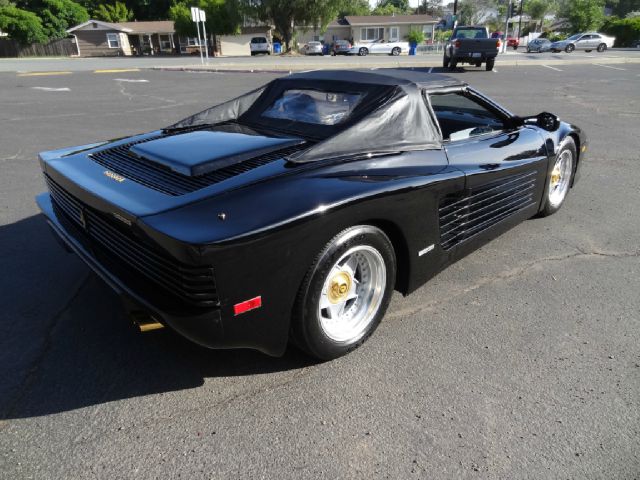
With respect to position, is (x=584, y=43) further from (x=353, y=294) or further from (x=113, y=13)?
(x=113, y=13)

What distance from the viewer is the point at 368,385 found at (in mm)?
2266

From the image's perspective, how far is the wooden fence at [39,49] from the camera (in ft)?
148

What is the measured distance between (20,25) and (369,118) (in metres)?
54.0

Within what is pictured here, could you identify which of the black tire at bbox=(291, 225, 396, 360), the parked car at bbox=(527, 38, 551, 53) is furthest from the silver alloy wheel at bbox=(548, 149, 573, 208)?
the parked car at bbox=(527, 38, 551, 53)

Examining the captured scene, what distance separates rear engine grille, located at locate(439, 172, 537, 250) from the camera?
276 cm

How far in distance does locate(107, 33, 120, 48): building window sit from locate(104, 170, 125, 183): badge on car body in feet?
188

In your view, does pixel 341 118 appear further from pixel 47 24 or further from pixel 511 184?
pixel 47 24

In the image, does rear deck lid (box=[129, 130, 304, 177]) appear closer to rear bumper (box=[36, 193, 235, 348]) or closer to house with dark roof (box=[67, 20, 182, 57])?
rear bumper (box=[36, 193, 235, 348])

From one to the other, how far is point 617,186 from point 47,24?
57845 mm

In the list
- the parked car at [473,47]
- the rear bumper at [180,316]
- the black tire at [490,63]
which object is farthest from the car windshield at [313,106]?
the black tire at [490,63]

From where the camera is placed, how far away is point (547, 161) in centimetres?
371

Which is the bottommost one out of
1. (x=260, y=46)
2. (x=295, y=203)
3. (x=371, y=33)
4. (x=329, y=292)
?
(x=329, y=292)

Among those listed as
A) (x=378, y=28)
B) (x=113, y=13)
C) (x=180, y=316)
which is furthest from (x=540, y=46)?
(x=113, y=13)

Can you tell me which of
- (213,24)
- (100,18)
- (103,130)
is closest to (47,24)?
(100,18)
